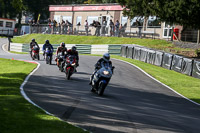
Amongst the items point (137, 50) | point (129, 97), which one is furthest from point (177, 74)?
point (129, 97)

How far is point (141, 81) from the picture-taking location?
66.2ft

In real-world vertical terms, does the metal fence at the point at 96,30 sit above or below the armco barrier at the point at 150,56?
above

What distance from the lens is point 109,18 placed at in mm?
48031

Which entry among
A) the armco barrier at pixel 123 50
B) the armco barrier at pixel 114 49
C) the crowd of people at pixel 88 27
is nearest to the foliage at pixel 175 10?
the armco barrier at pixel 123 50

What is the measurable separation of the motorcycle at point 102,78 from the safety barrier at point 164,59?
10.7 metres

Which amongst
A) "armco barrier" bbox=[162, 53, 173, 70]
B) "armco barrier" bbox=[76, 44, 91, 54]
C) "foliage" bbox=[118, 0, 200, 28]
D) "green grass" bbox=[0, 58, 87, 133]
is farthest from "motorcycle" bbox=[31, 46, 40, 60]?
"green grass" bbox=[0, 58, 87, 133]

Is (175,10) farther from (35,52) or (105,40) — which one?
(105,40)

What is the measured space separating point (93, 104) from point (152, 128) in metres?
3.13

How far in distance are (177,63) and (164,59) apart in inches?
74.0

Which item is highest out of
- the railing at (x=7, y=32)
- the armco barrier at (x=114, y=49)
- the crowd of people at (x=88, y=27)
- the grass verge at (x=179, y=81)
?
the crowd of people at (x=88, y=27)

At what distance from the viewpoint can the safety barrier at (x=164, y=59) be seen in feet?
79.9

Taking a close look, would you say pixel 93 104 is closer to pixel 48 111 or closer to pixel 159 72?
pixel 48 111

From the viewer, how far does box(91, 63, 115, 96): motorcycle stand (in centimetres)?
1414

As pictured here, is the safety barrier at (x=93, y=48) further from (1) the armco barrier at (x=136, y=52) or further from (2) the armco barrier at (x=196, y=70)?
(2) the armco barrier at (x=196, y=70)
